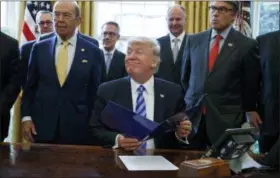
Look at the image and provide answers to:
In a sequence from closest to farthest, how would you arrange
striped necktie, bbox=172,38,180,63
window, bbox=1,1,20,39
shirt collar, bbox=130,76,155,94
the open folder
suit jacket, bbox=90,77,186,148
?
the open folder < suit jacket, bbox=90,77,186,148 < shirt collar, bbox=130,76,155,94 < striped necktie, bbox=172,38,180,63 < window, bbox=1,1,20,39

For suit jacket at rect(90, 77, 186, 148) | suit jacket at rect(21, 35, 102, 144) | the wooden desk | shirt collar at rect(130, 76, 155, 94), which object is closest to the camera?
the wooden desk

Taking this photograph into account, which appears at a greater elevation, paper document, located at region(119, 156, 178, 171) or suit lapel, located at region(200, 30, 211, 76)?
suit lapel, located at region(200, 30, 211, 76)

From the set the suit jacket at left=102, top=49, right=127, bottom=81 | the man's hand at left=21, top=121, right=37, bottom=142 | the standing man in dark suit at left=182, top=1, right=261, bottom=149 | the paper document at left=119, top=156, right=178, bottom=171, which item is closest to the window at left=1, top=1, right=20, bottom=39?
the suit jacket at left=102, top=49, right=127, bottom=81

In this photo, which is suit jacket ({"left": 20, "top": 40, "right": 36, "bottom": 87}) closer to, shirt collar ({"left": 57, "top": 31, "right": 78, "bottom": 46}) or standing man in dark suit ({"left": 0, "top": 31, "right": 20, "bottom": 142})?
standing man in dark suit ({"left": 0, "top": 31, "right": 20, "bottom": 142})

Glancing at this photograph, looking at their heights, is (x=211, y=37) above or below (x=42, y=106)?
above

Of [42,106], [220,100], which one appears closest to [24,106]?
[42,106]

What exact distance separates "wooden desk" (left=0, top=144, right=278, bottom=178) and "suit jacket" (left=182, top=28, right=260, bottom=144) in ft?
2.65

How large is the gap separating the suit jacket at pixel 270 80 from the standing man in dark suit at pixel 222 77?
0.06m

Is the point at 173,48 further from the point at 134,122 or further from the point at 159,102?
the point at 134,122

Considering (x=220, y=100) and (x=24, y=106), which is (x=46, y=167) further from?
(x=220, y=100)

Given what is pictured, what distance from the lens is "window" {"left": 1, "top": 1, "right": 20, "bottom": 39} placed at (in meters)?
Result: 5.84

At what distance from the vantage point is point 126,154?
6.93 feet

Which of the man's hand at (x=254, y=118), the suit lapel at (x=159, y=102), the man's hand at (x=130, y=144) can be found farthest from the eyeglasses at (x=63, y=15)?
the man's hand at (x=254, y=118)

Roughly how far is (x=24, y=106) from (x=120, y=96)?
95 cm
